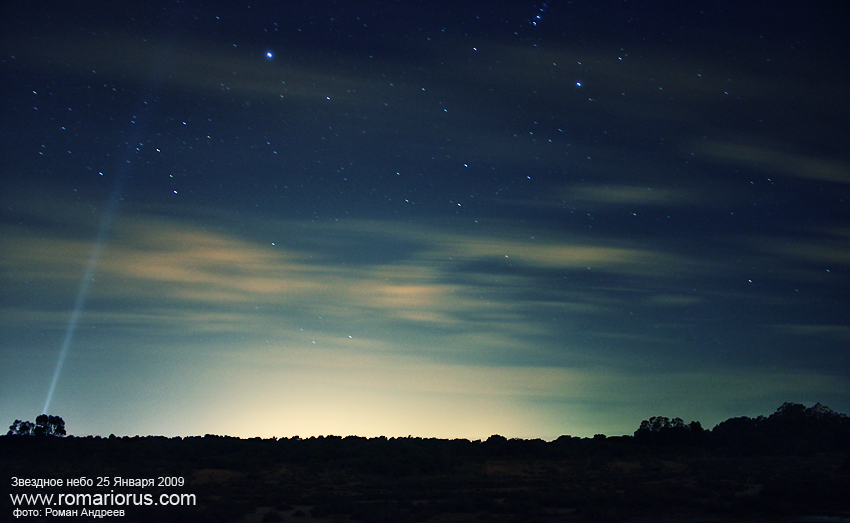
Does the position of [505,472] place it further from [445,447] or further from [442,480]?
[445,447]

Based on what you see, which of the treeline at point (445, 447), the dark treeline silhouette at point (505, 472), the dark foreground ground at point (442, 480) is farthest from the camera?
the treeline at point (445, 447)

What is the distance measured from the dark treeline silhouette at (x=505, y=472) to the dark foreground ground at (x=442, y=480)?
0.13m

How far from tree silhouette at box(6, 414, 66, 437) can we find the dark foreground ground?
178 inches

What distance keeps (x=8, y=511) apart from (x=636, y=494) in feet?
94.0

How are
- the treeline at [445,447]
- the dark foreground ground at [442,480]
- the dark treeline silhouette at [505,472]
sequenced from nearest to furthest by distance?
the dark foreground ground at [442,480]
the dark treeline silhouette at [505,472]
the treeline at [445,447]

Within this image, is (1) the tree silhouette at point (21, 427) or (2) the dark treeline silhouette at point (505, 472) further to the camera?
(1) the tree silhouette at point (21, 427)

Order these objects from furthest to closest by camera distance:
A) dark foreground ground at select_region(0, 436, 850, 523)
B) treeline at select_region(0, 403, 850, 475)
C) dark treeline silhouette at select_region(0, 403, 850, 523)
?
1. treeline at select_region(0, 403, 850, 475)
2. dark treeline silhouette at select_region(0, 403, 850, 523)
3. dark foreground ground at select_region(0, 436, 850, 523)

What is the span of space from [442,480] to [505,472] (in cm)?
1050

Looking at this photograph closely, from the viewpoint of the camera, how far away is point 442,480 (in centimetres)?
4941

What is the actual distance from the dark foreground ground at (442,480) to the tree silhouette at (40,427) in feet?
14.8

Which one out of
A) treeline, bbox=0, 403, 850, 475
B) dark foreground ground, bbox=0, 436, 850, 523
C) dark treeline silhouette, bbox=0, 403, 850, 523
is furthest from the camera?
treeline, bbox=0, 403, 850, 475

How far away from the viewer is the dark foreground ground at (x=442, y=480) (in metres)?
30.8

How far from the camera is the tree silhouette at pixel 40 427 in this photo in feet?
276

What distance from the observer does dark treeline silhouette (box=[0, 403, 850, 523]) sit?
1247 inches
